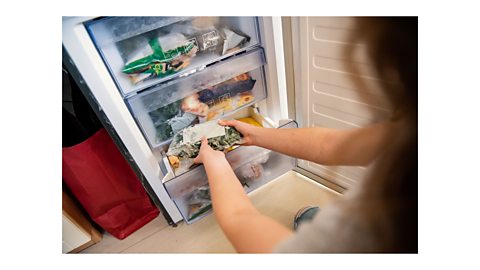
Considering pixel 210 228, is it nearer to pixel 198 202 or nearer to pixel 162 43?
pixel 198 202

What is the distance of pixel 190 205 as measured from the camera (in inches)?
42.6

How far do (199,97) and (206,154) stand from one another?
0.22 meters

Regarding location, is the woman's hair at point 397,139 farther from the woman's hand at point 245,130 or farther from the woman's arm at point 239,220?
the woman's hand at point 245,130

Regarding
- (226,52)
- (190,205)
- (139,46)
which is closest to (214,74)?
(226,52)

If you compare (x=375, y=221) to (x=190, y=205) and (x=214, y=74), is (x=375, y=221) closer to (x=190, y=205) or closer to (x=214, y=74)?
(x=214, y=74)

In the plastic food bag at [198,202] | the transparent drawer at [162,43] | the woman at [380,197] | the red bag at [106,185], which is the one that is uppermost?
the transparent drawer at [162,43]

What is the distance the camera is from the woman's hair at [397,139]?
42cm

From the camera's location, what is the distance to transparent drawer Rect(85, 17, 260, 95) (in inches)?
26.4

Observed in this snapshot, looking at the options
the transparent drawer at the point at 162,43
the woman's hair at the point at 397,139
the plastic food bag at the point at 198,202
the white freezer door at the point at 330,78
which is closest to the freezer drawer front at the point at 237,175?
the plastic food bag at the point at 198,202

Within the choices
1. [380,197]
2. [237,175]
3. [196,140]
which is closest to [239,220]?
[380,197]

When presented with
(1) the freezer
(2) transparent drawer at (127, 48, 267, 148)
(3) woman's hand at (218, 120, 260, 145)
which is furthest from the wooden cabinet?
(3) woman's hand at (218, 120, 260, 145)

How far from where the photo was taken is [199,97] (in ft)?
3.03

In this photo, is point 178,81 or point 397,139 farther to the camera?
point 178,81
